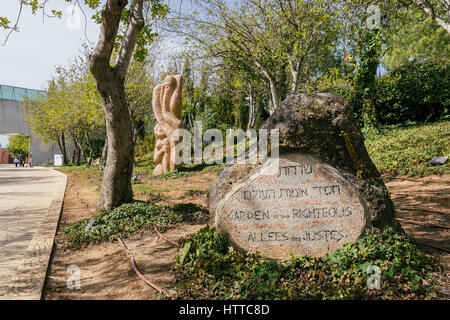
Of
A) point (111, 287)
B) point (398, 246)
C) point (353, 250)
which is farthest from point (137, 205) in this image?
point (398, 246)

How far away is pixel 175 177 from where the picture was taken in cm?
1179

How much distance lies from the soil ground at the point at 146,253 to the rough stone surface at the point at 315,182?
898 mm

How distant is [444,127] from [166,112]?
34.7 feet

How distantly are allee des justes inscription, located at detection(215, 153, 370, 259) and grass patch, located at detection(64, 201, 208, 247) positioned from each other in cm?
221

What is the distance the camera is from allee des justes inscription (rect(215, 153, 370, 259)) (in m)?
3.33

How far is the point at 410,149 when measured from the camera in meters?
9.37

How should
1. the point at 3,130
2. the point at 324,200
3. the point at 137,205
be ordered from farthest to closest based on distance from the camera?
1. the point at 3,130
2. the point at 137,205
3. the point at 324,200

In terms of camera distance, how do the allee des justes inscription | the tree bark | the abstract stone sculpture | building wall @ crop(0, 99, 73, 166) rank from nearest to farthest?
1. the allee des justes inscription
2. the tree bark
3. the abstract stone sculpture
4. building wall @ crop(0, 99, 73, 166)

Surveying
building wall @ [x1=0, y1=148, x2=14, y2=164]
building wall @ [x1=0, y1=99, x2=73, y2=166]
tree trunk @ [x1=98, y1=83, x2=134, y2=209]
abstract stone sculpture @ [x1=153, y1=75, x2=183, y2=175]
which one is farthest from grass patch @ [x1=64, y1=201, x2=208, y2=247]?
building wall @ [x1=0, y1=148, x2=14, y2=164]

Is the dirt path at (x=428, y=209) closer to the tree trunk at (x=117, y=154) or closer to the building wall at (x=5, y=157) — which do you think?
the tree trunk at (x=117, y=154)

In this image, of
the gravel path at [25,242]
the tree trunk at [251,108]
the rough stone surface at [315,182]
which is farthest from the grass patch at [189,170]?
the rough stone surface at [315,182]

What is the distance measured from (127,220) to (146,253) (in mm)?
1364

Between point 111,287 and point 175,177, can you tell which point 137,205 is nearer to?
point 111,287

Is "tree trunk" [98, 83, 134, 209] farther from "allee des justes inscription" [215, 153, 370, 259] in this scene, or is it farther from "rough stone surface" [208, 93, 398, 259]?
"allee des justes inscription" [215, 153, 370, 259]
